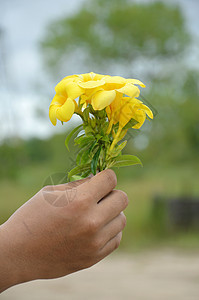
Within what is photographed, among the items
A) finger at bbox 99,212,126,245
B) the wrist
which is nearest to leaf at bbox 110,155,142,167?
finger at bbox 99,212,126,245

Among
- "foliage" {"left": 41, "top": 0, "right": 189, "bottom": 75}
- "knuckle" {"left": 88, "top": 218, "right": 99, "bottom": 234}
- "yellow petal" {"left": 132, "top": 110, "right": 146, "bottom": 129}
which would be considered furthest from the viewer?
"foliage" {"left": 41, "top": 0, "right": 189, "bottom": 75}

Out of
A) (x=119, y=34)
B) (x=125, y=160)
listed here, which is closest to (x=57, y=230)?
(x=125, y=160)

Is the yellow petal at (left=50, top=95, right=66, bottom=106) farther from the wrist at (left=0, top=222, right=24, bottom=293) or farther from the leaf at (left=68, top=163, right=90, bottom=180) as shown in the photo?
the wrist at (left=0, top=222, right=24, bottom=293)

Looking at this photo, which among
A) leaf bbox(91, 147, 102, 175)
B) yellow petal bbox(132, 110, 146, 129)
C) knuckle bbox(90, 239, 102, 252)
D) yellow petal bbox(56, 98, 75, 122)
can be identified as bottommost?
knuckle bbox(90, 239, 102, 252)

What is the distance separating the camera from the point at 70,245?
2.20 feet

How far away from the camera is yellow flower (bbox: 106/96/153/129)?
72cm

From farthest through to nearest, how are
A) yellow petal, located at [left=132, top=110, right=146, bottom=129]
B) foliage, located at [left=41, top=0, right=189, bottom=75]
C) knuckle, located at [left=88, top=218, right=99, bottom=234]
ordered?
foliage, located at [left=41, top=0, right=189, bottom=75], yellow petal, located at [left=132, top=110, right=146, bottom=129], knuckle, located at [left=88, top=218, right=99, bottom=234]

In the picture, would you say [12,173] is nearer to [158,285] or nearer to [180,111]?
[158,285]

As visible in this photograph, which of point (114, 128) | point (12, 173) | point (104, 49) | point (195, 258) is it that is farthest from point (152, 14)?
point (114, 128)

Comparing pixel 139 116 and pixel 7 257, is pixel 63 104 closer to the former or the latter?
pixel 139 116

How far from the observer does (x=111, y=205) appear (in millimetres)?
682

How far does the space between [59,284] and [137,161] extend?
8.42ft

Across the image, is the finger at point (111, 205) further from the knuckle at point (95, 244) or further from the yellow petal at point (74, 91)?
the yellow petal at point (74, 91)

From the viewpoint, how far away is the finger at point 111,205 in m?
0.67
